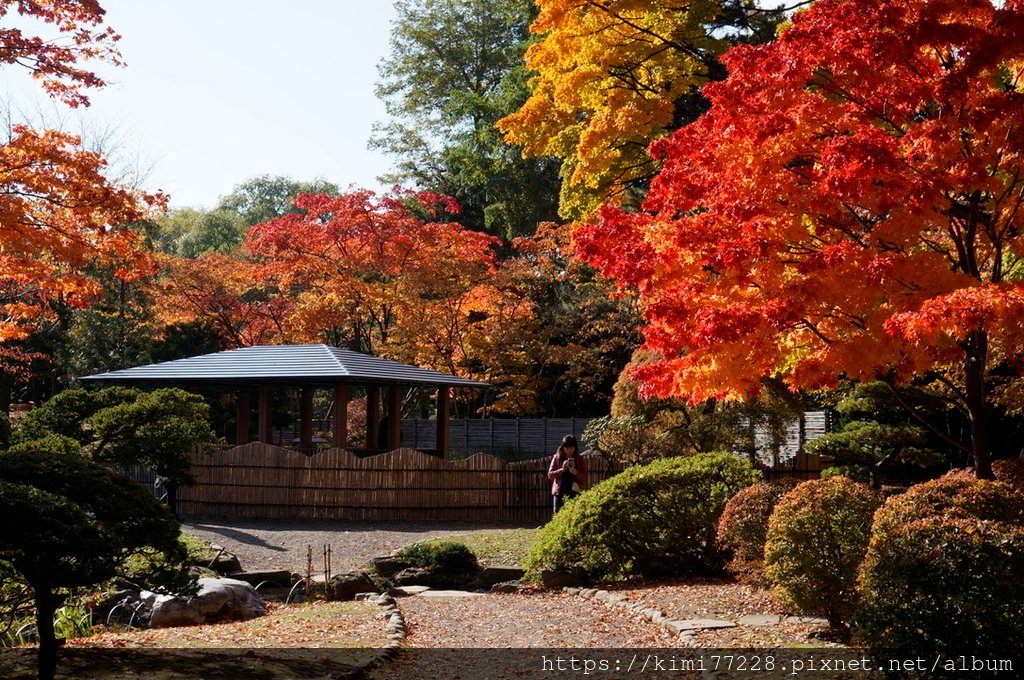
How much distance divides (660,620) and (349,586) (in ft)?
13.8

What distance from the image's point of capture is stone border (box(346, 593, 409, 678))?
21.5 ft

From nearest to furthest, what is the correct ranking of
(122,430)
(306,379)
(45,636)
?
(45,636) → (122,430) → (306,379)

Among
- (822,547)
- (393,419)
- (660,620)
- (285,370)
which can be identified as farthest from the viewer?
(393,419)

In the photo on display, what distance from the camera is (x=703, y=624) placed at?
25.3 ft

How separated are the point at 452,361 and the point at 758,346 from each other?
65.1ft

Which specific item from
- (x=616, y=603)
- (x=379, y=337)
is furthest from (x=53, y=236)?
(x=379, y=337)

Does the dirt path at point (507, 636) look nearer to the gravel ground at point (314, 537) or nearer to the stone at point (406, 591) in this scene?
the stone at point (406, 591)

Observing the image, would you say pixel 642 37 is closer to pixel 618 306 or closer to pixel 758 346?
pixel 758 346

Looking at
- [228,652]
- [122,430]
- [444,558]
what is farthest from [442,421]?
[228,652]

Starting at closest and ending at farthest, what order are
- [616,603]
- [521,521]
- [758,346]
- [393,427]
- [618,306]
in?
[758,346] → [616,603] → [521,521] → [393,427] → [618,306]

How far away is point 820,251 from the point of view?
7473 millimetres

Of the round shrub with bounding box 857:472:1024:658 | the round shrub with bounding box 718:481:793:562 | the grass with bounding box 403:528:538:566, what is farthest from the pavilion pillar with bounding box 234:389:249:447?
the round shrub with bounding box 857:472:1024:658

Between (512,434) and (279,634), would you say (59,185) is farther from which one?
(512,434)

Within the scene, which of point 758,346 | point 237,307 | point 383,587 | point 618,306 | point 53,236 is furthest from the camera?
point 237,307
